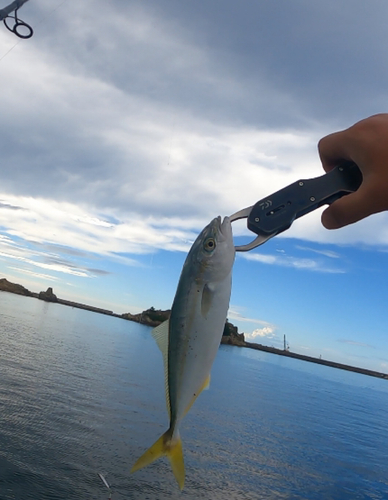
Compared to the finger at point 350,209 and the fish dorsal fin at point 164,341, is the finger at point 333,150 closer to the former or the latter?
the finger at point 350,209

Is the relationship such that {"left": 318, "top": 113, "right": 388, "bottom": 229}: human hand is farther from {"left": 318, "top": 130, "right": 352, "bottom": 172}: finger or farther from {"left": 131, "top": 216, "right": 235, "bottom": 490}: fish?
{"left": 131, "top": 216, "right": 235, "bottom": 490}: fish

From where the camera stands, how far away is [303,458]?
26609 mm

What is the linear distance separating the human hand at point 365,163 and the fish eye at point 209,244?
0.58 m

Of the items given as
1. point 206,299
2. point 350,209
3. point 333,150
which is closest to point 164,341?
point 206,299

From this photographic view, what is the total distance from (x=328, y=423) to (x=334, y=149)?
4628 cm

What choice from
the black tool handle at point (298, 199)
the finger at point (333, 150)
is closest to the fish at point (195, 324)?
the black tool handle at point (298, 199)

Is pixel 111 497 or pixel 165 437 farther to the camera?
pixel 111 497

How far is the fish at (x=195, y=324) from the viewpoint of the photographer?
207cm

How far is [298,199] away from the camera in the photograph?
227cm

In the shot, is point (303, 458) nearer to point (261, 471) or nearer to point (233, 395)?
point (261, 471)

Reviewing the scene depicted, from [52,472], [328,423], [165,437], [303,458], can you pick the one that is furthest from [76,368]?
[165,437]

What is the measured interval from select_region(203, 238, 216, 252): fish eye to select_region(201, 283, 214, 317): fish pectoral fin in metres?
0.19

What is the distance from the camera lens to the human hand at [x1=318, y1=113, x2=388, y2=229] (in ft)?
5.86

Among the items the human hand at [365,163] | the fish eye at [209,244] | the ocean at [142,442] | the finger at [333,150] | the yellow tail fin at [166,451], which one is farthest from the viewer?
the ocean at [142,442]
